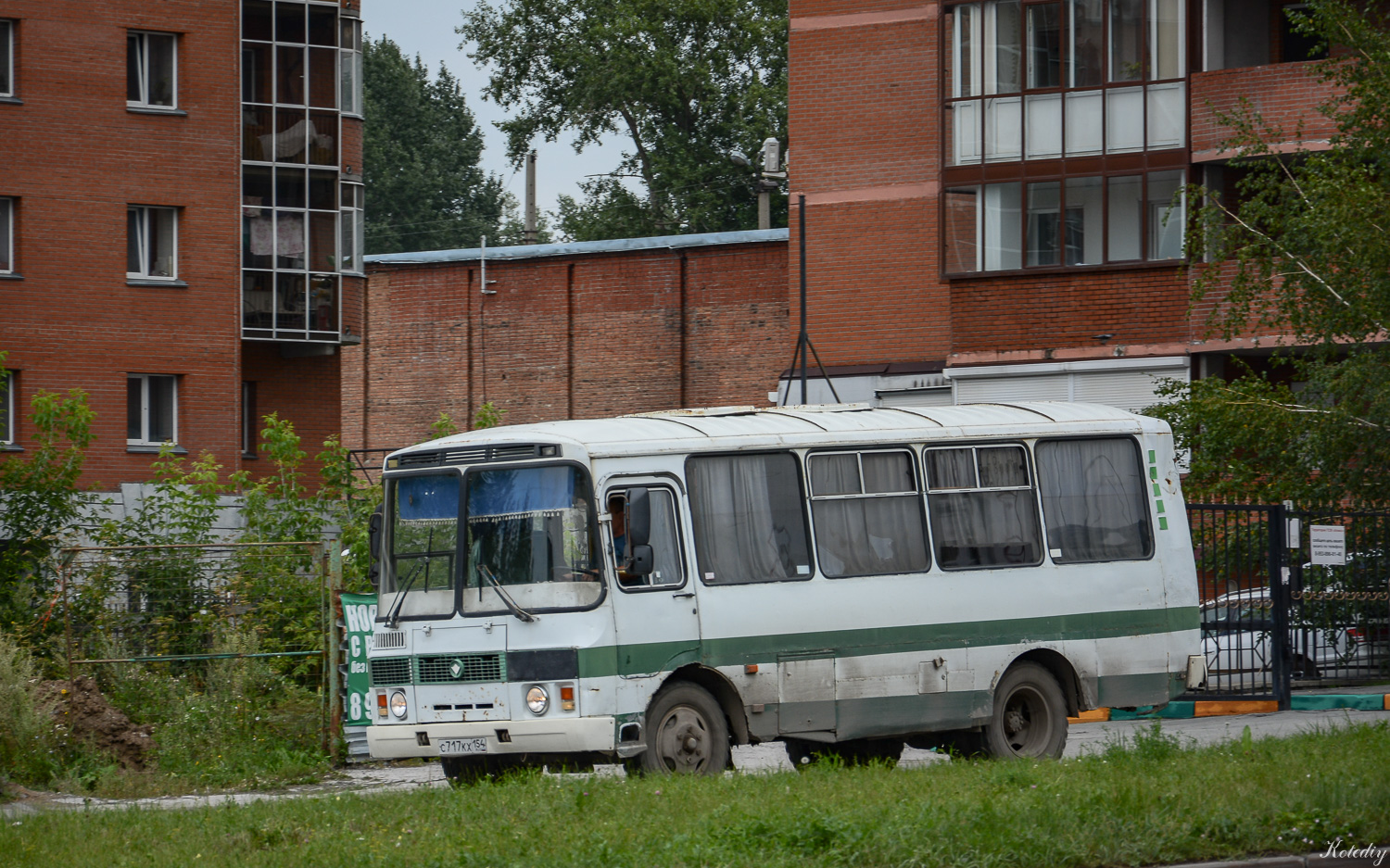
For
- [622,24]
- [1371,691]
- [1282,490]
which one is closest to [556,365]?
[622,24]

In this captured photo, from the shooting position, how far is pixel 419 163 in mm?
78625

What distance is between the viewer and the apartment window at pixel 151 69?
34531 millimetres

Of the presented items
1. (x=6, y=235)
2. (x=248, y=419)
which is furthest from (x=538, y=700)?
(x=248, y=419)

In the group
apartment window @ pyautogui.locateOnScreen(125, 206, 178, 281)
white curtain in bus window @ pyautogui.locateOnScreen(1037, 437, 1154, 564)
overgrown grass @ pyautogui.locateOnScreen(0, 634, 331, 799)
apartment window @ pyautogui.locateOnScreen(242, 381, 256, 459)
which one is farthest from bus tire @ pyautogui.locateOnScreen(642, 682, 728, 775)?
apartment window @ pyautogui.locateOnScreen(242, 381, 256, 459)

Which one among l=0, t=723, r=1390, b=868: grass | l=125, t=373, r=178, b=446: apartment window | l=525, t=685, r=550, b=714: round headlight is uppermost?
l=125, t=373, r=178, b=446: apartment window

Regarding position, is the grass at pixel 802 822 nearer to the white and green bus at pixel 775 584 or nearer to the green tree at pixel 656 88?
the white and green bus at pixel 775 584

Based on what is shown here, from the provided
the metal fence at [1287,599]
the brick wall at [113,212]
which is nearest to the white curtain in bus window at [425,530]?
the metal fence at [1287,599]

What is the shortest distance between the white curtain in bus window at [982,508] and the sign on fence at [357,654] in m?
5.45

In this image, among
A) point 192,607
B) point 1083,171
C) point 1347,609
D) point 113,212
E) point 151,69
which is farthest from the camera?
point 151,69

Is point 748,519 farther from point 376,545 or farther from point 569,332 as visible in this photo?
point 569,332

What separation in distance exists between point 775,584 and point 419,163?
2655 inches

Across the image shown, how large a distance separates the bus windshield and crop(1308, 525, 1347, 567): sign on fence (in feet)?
37.3

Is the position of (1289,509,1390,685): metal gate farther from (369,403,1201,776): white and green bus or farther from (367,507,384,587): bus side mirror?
(367,507,384,587): bus side mirror

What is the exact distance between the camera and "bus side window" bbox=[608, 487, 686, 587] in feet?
42.6
